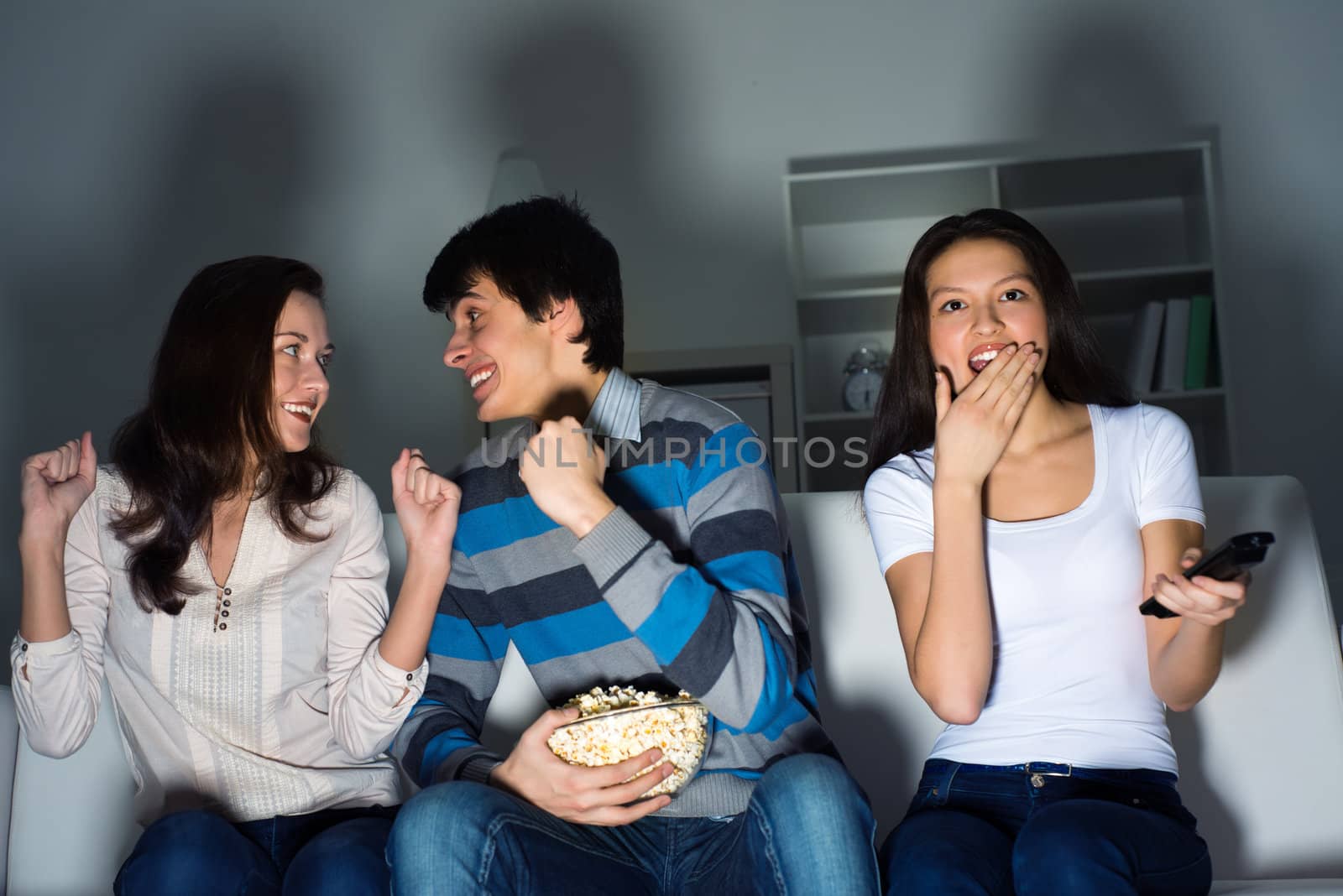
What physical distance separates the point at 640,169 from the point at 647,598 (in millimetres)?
2550

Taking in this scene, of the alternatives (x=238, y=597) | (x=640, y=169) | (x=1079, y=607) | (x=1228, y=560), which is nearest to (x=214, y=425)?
(x=238, y=597)

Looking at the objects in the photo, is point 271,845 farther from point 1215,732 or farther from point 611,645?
point 1215,732

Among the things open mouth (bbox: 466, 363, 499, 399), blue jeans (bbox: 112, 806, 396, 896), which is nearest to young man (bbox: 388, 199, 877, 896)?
open mouth (bbox: 466, 363, 499, 399)

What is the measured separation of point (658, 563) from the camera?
1286 millimetres

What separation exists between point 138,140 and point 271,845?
288 cm

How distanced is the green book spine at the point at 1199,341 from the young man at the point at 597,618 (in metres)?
1.98

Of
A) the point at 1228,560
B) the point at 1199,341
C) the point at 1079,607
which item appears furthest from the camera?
the point at 1199,341

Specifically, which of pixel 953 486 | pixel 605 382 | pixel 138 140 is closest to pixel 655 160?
pixel 138 140

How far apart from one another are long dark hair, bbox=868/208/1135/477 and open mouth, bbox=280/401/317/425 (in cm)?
76

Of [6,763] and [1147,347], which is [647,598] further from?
[1147,347]

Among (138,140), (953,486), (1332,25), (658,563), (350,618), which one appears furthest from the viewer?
(138,140)

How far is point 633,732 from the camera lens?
1.25 m

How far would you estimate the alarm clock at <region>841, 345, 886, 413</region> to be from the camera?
3361 mm

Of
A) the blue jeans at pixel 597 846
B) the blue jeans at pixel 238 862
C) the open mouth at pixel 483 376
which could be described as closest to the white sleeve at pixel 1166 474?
the blue jeans at pixel 597 846
